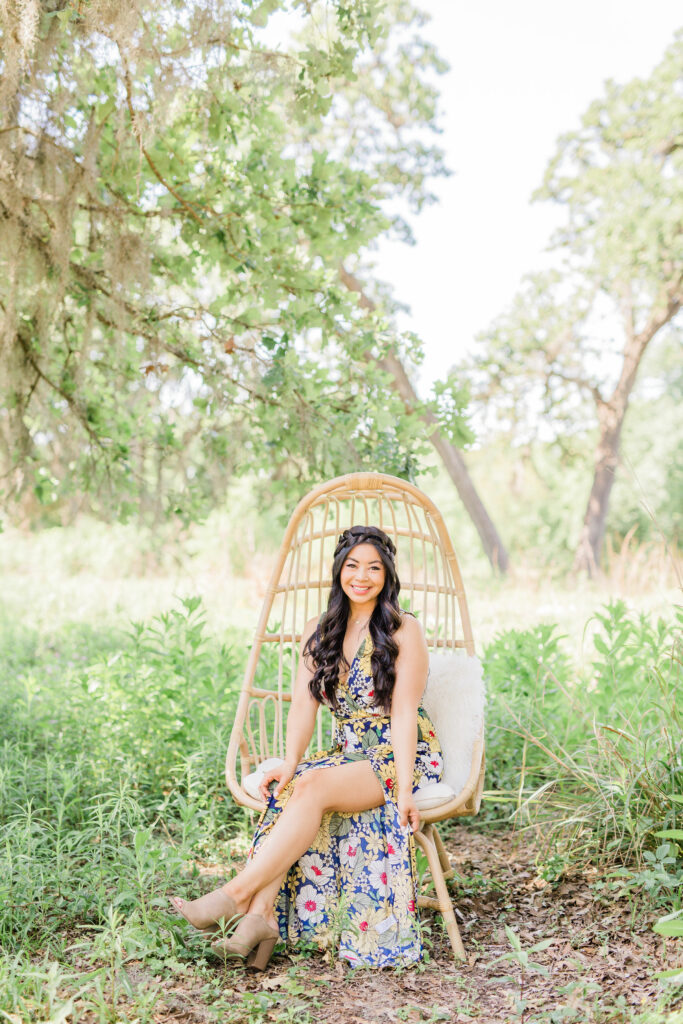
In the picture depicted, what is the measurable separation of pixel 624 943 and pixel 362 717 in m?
0.84

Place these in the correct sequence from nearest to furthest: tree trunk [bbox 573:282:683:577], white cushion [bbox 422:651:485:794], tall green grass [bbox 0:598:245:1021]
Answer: tall green grass [bbox 0:598:245:1021]
white cushion [bbox 422:651:485:794]
tree trunk [bbox 573:282:683:577]

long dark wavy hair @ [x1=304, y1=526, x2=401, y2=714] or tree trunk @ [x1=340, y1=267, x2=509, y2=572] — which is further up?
tree trunk @ [x1=340, y1=267, x2=509, y2=572]

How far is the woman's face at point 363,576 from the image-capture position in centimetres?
233

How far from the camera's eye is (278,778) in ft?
6.95

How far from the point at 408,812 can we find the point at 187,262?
2.40 meters

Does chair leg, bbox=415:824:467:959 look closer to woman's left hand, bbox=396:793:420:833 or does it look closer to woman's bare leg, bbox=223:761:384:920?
woman's left hand, bbox=396:793:420:833

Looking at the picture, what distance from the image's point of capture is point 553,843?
2584 millimetres

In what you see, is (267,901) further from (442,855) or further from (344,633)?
(344,633)

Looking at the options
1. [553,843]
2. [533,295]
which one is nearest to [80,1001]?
[553,843]

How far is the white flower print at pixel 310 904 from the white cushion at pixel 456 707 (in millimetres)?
441

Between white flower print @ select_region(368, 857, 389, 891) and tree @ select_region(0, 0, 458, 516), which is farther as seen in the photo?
tree @ select_region(0, 0, 458, 516)

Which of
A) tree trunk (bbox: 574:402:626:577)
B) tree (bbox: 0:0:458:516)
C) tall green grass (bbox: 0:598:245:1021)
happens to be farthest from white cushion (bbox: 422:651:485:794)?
tree trunk (bbox: 574:402:626:577)

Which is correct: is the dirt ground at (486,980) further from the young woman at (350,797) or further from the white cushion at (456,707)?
the white cushion at (456,707)

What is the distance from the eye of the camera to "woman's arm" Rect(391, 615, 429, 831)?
207cm
